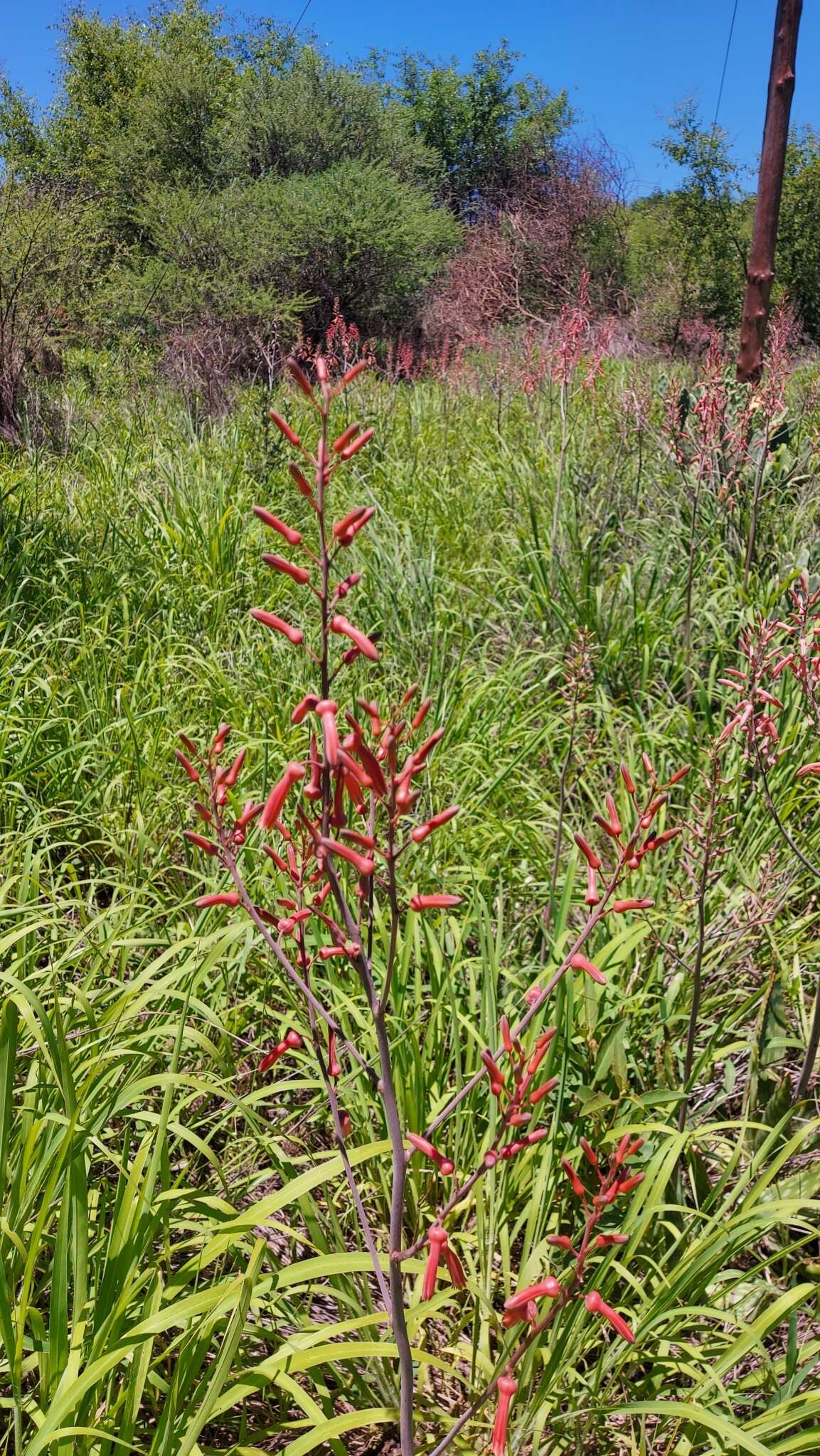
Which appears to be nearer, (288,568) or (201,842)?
→ (288,568)

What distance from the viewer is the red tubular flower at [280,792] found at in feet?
2.24

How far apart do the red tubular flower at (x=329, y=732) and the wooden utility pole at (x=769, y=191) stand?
434 cm

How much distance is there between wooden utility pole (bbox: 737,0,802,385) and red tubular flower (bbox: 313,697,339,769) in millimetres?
4339

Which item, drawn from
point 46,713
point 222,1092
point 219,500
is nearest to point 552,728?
point 46,713

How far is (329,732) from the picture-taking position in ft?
2.14

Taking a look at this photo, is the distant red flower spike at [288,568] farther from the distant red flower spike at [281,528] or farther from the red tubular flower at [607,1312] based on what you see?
the red tubular flower at [607,1312]

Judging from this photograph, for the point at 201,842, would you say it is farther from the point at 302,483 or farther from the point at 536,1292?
the point at 536,1292

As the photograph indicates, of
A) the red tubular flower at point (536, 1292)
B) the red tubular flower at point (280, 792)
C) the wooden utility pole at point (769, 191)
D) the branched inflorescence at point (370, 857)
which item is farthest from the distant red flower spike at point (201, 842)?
the wooden utility pole at point (769, 191)

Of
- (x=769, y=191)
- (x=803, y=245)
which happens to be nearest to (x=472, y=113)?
(x=803, y=245)

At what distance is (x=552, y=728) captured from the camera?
2.83 metres

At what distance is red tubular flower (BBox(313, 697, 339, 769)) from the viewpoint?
2.08 feet

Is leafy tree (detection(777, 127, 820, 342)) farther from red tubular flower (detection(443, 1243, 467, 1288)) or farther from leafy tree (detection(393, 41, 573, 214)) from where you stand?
red tubular flower (detection(443, 1243, 467, 1288))

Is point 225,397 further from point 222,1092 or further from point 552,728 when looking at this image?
point 222,1092

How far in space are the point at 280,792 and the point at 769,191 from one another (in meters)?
4.77
